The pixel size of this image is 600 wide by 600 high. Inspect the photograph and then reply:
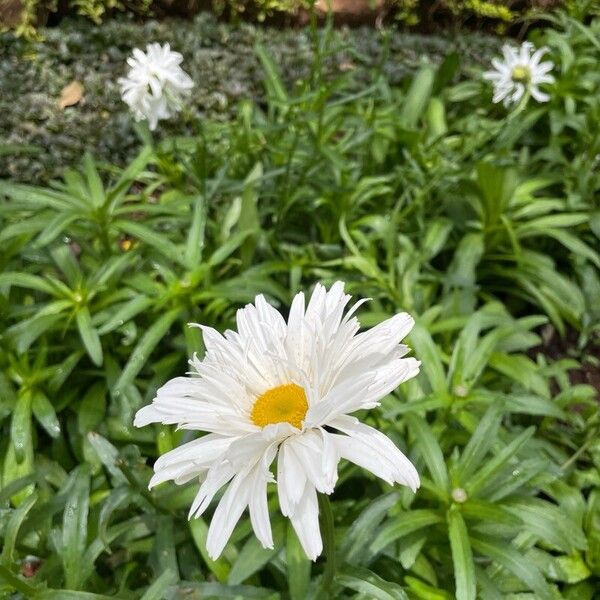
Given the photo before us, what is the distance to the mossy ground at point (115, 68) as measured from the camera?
3.09 metres

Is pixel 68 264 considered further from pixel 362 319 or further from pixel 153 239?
pixel 362 319

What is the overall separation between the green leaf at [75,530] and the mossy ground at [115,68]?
74.0 inches

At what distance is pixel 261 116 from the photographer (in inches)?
113

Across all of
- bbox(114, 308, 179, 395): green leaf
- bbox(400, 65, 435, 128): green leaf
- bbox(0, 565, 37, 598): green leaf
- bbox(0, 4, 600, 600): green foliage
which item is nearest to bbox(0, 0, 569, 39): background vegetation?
bbox(400, 65, 435, 128): green leaf

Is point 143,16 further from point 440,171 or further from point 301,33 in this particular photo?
point 440,171

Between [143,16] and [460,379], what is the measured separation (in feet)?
9.47

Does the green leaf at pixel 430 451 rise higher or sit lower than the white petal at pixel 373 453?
lower

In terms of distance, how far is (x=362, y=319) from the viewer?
210 centimetres

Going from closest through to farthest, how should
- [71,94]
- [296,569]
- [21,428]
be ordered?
[296,569] < [21,428] < [71,94]

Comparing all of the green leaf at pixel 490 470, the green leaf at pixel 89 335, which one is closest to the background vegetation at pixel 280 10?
the green leaf at pixel 89 335

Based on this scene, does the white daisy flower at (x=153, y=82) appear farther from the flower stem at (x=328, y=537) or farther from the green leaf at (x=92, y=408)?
the flower stem at (x=328, y=537)

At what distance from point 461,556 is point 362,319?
2.78ft

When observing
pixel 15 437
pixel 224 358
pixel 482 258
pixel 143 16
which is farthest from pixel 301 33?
pixel 224 358

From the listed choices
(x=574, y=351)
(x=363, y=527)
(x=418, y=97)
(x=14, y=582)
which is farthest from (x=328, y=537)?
(x=418, y=97)
